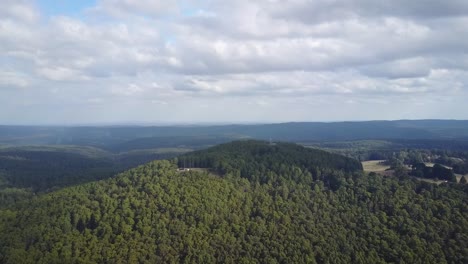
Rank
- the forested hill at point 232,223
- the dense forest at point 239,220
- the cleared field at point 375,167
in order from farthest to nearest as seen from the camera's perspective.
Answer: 1. the cleared field at point 375,167
2. the dense forest at point 239,220
3. the forested hill at point 232,223

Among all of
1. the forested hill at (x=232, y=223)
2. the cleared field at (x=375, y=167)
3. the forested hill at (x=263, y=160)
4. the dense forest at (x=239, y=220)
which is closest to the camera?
the forested hill at (x=232, y=223)

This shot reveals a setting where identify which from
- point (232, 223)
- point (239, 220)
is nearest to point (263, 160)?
point (239, 220)

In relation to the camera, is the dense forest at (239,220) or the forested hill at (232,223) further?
the dense forest at (239,220)

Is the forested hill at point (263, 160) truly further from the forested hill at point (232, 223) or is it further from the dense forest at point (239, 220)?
the forested hill at point (232, 223)

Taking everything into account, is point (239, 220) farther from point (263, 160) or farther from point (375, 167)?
point (375, 167)

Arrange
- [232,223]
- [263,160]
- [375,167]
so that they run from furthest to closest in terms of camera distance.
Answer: [375,167] → [263,160] → [232,223]

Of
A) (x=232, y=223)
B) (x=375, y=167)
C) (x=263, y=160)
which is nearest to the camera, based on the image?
(x=232, y=223)

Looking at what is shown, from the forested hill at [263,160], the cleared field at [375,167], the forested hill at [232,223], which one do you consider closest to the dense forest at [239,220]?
the forested hill at [232,223]
